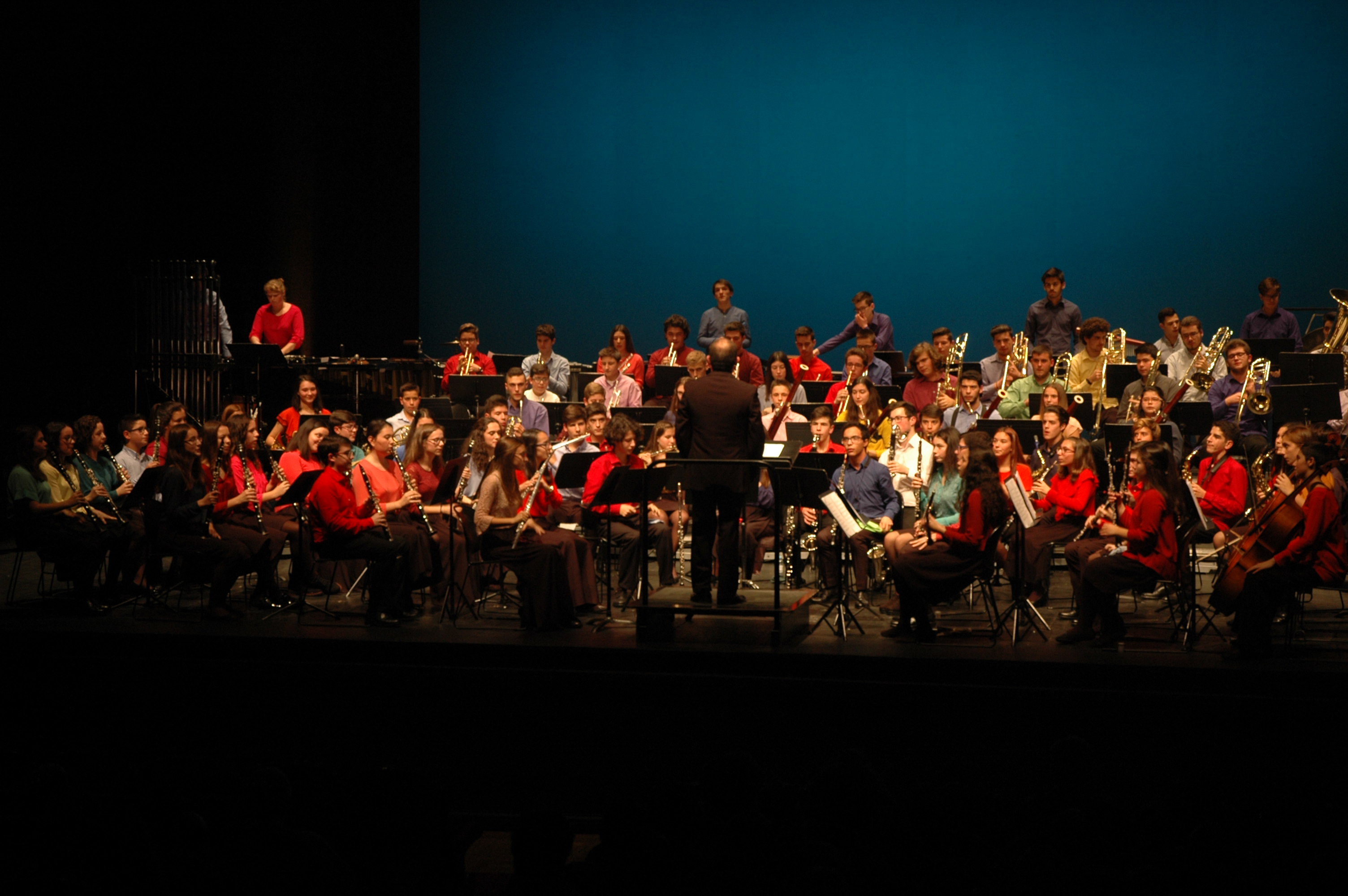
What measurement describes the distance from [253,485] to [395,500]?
919 mm

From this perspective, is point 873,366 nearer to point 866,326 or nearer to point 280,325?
point 866,326

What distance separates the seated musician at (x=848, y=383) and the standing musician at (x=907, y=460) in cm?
98

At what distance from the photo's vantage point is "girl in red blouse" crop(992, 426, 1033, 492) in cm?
718

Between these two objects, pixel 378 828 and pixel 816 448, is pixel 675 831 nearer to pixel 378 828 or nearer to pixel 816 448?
pixel 378 828

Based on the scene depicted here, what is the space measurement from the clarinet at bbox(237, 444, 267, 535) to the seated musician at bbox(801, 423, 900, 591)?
3210 mm

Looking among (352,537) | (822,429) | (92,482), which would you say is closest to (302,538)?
(352,537)

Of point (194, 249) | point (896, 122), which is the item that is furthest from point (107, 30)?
point (896, 122)

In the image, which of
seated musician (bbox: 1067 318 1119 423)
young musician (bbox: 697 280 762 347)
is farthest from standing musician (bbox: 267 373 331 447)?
seated musician (bbox: 1067 318 1119 423)

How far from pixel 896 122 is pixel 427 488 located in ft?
23.1

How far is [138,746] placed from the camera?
5.92 meters

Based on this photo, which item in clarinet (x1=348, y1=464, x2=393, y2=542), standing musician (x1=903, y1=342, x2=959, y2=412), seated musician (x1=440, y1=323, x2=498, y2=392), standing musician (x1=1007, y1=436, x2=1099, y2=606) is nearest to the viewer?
clarinet (x1=348, y1=464, x2=393, y2=542)

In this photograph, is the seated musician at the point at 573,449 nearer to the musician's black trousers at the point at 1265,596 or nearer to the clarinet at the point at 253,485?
the clarinet at the point at 253,485

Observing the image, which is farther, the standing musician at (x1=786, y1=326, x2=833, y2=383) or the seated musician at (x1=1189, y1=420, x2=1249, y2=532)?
the standing musician at (x1=786, y1=326, x2=833, y2=383)

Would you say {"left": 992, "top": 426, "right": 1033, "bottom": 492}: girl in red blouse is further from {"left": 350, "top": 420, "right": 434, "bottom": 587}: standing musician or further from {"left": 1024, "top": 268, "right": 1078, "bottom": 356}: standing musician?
{"left": 1024, "top": 268, "right": 1078, "bottom": 356}: standing musician
